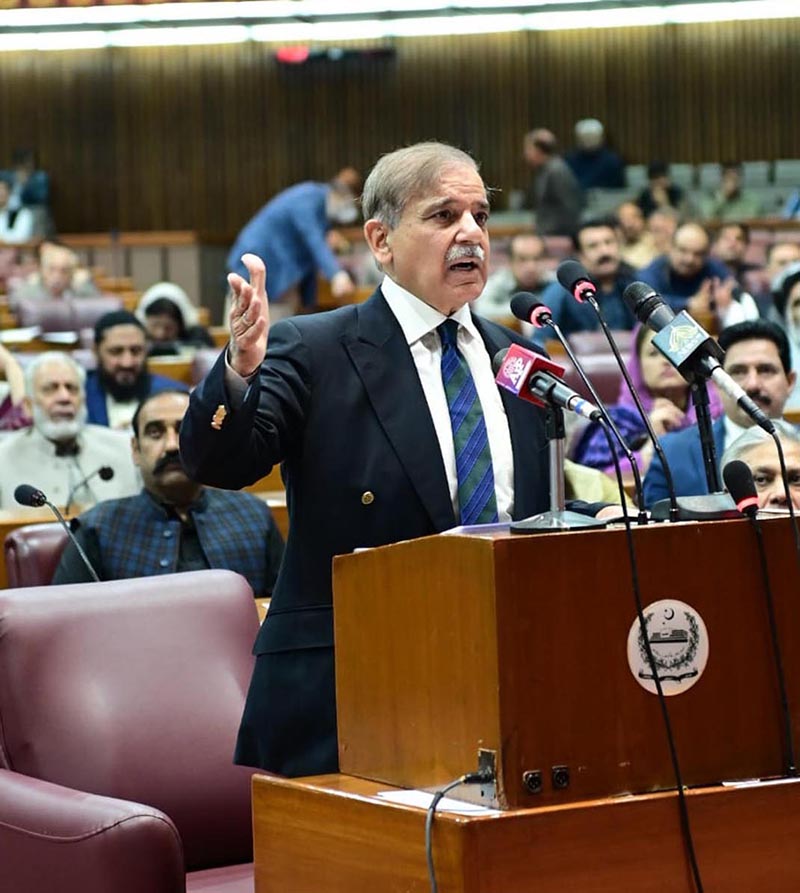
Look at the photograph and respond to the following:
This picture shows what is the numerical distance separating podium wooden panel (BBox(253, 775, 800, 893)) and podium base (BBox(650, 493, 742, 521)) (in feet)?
0.92

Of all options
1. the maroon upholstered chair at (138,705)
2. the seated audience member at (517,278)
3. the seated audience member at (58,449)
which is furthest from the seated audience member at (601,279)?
the maroon upholstered chair at (138,705)

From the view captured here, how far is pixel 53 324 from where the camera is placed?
998 cm

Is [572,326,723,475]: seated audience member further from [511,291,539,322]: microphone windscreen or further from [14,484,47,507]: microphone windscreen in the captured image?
[511,291,539,322]: microphone windscreen

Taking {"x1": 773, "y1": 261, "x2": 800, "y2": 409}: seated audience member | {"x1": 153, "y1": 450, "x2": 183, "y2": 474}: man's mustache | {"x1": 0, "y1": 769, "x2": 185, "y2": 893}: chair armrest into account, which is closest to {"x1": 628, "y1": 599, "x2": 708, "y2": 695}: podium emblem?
{"x1": 0, "y1": 769, "x2": 185, "y2": 893}: chair armrest

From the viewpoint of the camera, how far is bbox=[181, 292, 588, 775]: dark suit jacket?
7.08 feet

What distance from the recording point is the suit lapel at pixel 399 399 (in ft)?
7.06

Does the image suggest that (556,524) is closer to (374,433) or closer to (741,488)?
(741,488)

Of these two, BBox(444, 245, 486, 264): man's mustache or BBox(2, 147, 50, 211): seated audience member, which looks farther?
BBox(2, 147, 50, 211): seated audience member

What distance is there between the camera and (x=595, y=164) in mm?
14359

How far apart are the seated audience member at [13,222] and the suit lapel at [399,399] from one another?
11.9 meters

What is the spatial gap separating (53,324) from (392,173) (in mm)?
7957

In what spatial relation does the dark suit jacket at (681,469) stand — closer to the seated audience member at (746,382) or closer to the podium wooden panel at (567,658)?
the seated audience member at (746,382)

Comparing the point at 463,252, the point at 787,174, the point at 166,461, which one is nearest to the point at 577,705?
the point at 463,252

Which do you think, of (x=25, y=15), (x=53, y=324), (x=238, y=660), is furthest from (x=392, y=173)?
(x=25, y=15)
